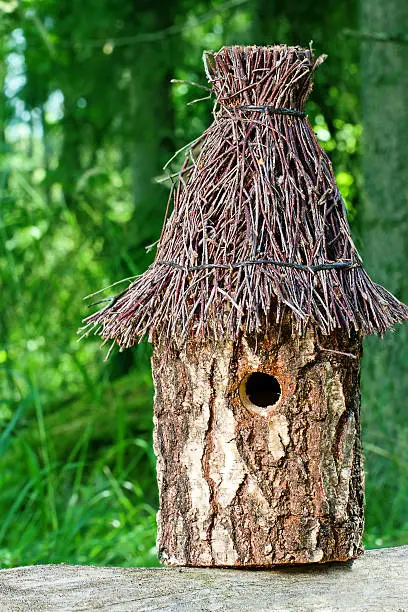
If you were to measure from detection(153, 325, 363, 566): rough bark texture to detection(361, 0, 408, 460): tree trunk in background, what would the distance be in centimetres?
273

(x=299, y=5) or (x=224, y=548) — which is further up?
(x=299, y=5)

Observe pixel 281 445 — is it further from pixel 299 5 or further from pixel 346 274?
pixel 299 5

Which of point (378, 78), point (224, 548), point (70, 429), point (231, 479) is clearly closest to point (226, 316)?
point (231, 479)

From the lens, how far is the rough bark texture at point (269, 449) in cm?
259

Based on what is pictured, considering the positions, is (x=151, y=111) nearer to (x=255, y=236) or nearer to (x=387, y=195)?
(x=387, y=195)

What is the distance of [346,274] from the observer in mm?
2568

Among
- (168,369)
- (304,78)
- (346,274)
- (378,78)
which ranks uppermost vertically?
(378,78)

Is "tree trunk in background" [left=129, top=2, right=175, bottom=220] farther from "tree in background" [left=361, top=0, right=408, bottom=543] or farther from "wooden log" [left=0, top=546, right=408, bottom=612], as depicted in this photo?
"wooden log" [left=0, top=546, right=408, bottom=612]

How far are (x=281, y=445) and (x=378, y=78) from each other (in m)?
3.62

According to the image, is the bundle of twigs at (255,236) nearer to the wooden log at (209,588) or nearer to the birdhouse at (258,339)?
the birdhouse at (258,339)

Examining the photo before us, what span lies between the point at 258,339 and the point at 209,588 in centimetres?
75

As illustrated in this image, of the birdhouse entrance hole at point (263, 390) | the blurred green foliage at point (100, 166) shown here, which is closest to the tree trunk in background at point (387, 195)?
the blurred green foliage at point (100, 166)

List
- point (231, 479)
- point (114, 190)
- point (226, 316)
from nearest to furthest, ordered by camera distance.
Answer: point (226, 316), point (231, 479), point (114, 190)

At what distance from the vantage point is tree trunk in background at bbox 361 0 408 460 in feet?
17.7
